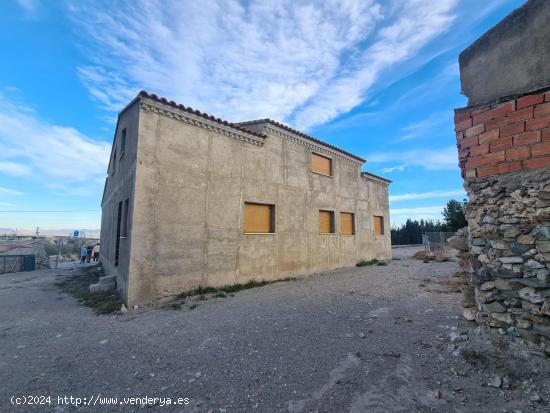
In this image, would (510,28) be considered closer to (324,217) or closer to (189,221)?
(189,221)

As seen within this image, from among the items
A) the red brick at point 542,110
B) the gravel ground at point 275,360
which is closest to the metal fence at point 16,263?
the gravel ground at point 275,360

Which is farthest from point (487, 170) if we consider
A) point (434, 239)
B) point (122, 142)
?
point (434, 239)

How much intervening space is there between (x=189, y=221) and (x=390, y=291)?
20.8 feet

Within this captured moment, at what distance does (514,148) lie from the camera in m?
3.22

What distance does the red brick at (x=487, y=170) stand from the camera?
3393 millimetres

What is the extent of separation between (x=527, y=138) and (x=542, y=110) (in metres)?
0.34

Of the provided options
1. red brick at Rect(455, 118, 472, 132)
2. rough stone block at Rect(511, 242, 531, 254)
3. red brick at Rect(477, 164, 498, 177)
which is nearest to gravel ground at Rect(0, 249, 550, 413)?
rough stone block at Rect(511, 242, 531, 254)

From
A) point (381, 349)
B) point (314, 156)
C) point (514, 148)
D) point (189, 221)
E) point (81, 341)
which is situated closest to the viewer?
point (514, 148)

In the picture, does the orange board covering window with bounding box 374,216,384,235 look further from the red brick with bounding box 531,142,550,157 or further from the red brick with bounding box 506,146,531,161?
the red brick with bounding box 531,142,550,157

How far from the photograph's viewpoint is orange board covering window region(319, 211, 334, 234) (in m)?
12.1

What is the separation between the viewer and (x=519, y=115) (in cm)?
320

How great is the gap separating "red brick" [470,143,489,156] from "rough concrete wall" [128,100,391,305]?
21.6 ft

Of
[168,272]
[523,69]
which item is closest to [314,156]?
[168,272]

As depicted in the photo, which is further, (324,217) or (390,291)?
(324,217)
